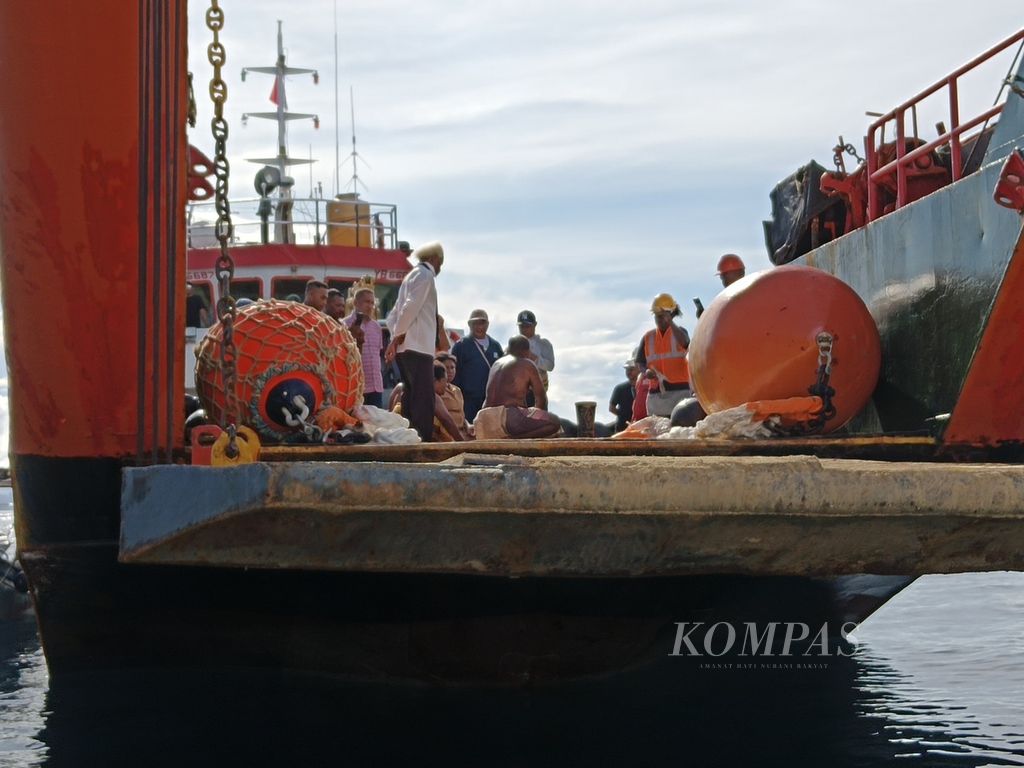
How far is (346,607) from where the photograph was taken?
562 cm

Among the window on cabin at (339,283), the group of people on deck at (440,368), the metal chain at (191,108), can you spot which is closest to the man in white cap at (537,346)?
the group of people on deck at (440,368)

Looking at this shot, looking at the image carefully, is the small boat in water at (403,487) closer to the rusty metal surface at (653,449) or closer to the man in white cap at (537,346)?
the rusty metal surface at (653,449)

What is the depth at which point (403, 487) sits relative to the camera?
351cm

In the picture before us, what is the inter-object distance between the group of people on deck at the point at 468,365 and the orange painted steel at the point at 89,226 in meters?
2.69

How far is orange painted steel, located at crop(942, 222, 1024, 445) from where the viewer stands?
543 centimetres

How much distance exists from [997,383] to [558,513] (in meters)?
2.94

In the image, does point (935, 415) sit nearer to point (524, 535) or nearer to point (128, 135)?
point (524, 535)

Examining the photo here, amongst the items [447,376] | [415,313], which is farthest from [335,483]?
[447,376]

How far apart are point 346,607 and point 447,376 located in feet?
15.2

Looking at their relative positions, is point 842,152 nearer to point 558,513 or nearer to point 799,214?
point 799,214

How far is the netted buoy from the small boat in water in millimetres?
412

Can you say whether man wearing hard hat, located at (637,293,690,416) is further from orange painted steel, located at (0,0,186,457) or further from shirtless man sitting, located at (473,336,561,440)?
orange painted steel, located at (0,0,186,457)

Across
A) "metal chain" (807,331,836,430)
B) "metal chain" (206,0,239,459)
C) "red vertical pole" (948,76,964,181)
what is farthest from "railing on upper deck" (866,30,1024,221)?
"metal chain" (206,0,239,459)

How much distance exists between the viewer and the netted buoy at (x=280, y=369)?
5.43 metres
